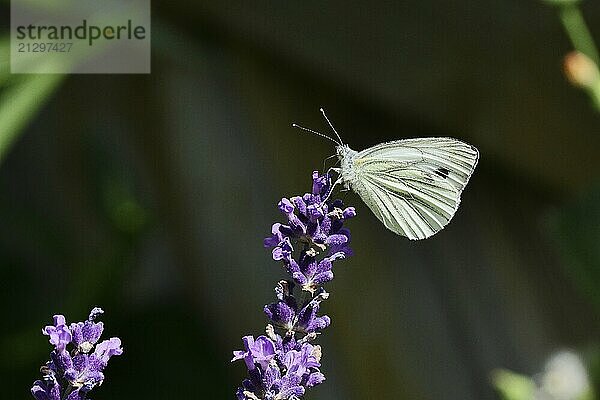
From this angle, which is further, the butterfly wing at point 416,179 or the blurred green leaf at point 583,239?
the blurred green leaf at point 583,239

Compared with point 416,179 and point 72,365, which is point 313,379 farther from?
point 416,179

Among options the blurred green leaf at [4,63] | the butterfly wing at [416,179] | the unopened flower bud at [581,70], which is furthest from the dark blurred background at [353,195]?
the butterfly wing at [416,179]

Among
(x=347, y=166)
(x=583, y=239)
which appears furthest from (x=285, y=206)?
(x=583, y=239)

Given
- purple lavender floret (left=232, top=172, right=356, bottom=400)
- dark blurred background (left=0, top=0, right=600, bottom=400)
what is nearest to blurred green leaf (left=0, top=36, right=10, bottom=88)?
dark blurred background (left=0, top=0, right=600, bottom=400)

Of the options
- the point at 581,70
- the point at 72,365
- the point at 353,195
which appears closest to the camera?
the point at 72,365

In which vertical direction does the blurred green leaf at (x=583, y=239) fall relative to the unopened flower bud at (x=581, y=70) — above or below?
below

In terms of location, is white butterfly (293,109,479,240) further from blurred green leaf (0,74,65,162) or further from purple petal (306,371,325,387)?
blurred green leaf (0,74,65,162)

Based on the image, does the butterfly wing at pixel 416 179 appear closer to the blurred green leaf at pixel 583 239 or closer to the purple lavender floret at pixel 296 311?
the purple lavender floret at pixel 296 311
